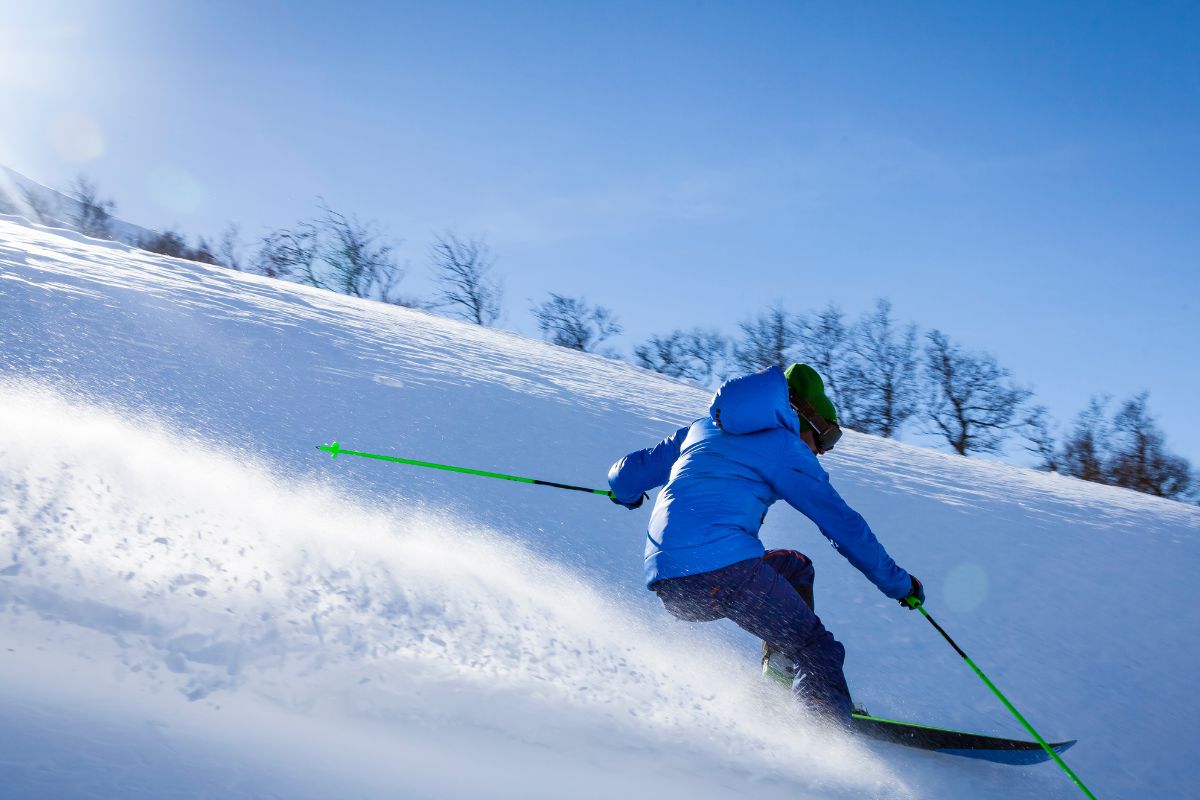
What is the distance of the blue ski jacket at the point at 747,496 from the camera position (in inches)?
124

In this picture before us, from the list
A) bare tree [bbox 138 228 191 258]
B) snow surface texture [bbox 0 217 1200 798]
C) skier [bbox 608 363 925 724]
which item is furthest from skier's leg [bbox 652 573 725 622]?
bare tree [bbox 138 228 191 258]

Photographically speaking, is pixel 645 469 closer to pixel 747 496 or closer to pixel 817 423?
pixel 747 496

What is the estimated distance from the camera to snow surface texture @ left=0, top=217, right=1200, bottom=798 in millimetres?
2180

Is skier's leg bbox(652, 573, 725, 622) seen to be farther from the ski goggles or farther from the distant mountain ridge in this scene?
the distant mountain ridge

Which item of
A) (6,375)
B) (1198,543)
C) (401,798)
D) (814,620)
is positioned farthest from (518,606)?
(1198,543)

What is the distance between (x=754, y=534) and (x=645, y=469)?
0.77 m

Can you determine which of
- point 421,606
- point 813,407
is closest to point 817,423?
point 813,407

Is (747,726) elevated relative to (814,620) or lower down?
lower down

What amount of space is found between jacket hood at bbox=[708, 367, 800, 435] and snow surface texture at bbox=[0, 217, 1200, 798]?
3.76 feet

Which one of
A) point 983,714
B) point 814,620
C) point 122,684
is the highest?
point 814,620

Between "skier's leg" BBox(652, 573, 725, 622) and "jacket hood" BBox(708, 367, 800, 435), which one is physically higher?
"jacket hood" BBox(708, 367, 800, 435)

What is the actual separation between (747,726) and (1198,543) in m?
5.52

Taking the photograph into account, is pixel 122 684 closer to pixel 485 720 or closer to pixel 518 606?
pixel 485 720

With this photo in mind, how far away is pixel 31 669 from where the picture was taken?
6.70 ft
